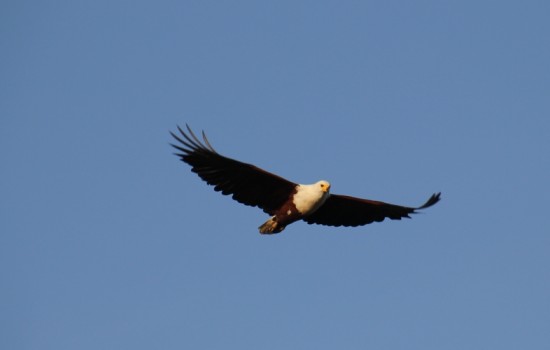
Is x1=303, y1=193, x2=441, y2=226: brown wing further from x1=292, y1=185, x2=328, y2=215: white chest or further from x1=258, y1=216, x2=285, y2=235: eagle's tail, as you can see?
x1=258, y1=216, x2=285, y2=235: eagle's tail

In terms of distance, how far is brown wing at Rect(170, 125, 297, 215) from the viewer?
18578mm

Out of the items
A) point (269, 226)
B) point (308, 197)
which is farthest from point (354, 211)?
point (269, 226)

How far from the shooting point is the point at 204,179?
18812 mm

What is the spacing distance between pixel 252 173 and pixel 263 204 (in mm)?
773

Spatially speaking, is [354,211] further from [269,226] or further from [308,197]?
[269,226]

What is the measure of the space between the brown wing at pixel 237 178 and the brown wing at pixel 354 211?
1.16 meters

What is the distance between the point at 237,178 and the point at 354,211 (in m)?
2.62

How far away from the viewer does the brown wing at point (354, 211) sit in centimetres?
2008

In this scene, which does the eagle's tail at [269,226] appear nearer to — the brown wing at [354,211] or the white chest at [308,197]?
the white chest at [308,197]

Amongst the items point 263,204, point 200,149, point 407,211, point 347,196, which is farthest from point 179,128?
point 407,211

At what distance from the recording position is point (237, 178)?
18984 mm

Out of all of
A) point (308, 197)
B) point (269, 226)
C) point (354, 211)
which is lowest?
point (269, 226)

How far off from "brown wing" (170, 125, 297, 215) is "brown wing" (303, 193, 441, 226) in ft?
3.80

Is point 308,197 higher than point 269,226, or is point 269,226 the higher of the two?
point 308,197
